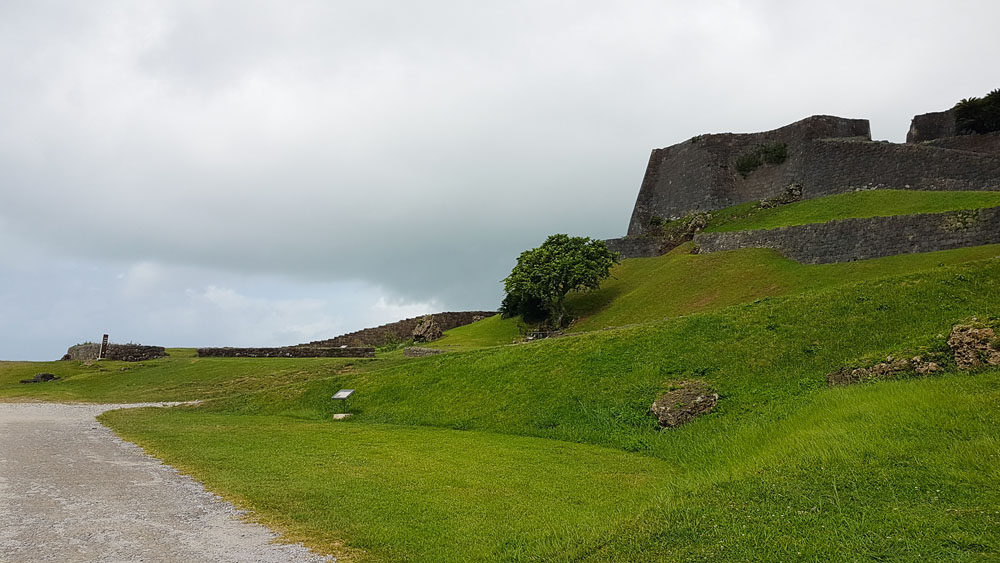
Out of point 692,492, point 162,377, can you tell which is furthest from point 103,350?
point 692,492

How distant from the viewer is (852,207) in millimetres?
30531

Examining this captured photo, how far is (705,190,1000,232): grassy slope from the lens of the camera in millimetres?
25969

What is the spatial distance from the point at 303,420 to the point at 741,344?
44.5 feet

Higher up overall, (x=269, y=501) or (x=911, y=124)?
(x=911, y=124)

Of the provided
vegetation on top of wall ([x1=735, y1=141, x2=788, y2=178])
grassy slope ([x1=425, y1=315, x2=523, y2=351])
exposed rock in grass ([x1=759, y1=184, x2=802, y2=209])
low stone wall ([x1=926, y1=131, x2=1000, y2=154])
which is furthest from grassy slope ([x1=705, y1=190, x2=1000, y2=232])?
grassy slope ([x1=425, y1=315, x2=523, y2=351])

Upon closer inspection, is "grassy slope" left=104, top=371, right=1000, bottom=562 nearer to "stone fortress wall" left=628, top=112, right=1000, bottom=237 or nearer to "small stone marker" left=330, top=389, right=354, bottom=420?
"small stone marker" left=330, top=389, right=354, bottom=420

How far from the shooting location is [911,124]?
3944cm

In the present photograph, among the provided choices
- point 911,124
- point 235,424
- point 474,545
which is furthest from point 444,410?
point 911,124

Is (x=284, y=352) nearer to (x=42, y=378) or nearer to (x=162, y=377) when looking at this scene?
(x=162, y=377)

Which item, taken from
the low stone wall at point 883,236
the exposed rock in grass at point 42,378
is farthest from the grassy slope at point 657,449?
the exposed rock in grass at point 42,378

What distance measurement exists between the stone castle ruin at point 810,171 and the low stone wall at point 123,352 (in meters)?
30.8

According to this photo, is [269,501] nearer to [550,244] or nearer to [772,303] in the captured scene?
[772,303]

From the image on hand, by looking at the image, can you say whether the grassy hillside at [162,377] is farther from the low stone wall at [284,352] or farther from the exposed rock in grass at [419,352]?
the exposed rock in grass at [419,352]

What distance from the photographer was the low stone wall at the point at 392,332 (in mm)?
48194
